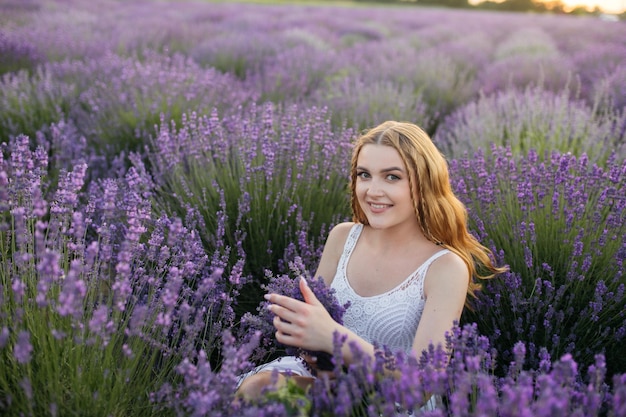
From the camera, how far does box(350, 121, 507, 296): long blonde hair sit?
1989 millimetres

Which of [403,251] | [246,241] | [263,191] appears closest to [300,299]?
[403,251]

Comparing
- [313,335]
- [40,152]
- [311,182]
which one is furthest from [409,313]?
[40,152]

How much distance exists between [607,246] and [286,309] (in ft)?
4.49

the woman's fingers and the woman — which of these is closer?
the woman's fingers

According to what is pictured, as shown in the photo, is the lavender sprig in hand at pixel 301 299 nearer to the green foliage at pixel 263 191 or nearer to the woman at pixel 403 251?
the woman at pixel 403 251

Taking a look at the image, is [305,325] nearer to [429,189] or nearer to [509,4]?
[429,189]

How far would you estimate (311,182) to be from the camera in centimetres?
293

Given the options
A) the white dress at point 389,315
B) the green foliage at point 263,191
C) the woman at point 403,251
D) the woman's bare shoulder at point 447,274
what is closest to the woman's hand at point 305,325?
the woman at point 403,251

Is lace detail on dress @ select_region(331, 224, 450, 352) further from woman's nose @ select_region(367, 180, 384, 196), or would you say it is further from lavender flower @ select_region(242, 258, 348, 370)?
woman's nose @ select_region(367, 180, 384, 196)

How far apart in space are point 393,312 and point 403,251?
223 mm

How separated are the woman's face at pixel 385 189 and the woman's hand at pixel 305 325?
0.43 meters

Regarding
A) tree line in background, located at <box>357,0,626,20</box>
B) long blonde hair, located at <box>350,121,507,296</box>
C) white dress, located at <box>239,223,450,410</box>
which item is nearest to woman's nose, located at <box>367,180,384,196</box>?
long blonde hair, located at <box>350,121,507,296</box>

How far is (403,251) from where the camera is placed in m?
2.07

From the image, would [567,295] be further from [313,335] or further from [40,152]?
[40,152]
